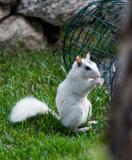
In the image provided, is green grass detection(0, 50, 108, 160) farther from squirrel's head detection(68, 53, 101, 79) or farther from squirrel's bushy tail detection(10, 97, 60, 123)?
squirrel's head detection(68, 53, 101, 79)

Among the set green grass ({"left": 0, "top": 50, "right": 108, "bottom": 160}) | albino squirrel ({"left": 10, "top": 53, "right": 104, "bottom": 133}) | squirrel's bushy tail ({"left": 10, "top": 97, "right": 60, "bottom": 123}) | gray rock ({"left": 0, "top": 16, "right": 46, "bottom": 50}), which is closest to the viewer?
green grass ({"left": 0, "top": 50, "right": 108, "bottom": 160})

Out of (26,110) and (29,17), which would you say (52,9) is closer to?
(29,17)

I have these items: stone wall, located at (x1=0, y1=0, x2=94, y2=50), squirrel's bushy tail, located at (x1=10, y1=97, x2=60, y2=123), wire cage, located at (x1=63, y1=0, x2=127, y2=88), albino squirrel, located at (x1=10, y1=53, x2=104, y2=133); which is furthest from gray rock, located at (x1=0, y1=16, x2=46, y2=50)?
albino squirrel, located at (x1=10, y1=53, x2=104, y2=133)

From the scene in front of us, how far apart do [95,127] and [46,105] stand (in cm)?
42

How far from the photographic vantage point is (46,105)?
3.86m

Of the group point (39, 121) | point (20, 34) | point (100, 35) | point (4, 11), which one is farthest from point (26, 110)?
point (4, 11)

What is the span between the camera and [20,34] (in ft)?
18.2

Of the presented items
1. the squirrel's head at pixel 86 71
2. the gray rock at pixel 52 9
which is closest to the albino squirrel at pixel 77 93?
the squirrel's head at pixel 86 71

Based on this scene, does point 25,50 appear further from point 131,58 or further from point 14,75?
point 131,58

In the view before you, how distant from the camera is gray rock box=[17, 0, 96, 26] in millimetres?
5531

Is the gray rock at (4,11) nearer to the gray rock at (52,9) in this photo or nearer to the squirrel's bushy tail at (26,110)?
the gray rock at (52,9)

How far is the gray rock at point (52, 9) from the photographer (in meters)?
5.53

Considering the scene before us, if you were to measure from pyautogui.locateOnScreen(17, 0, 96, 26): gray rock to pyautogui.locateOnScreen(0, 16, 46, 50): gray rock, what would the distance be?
0.39 feet

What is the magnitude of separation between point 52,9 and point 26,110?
2.10 metres
